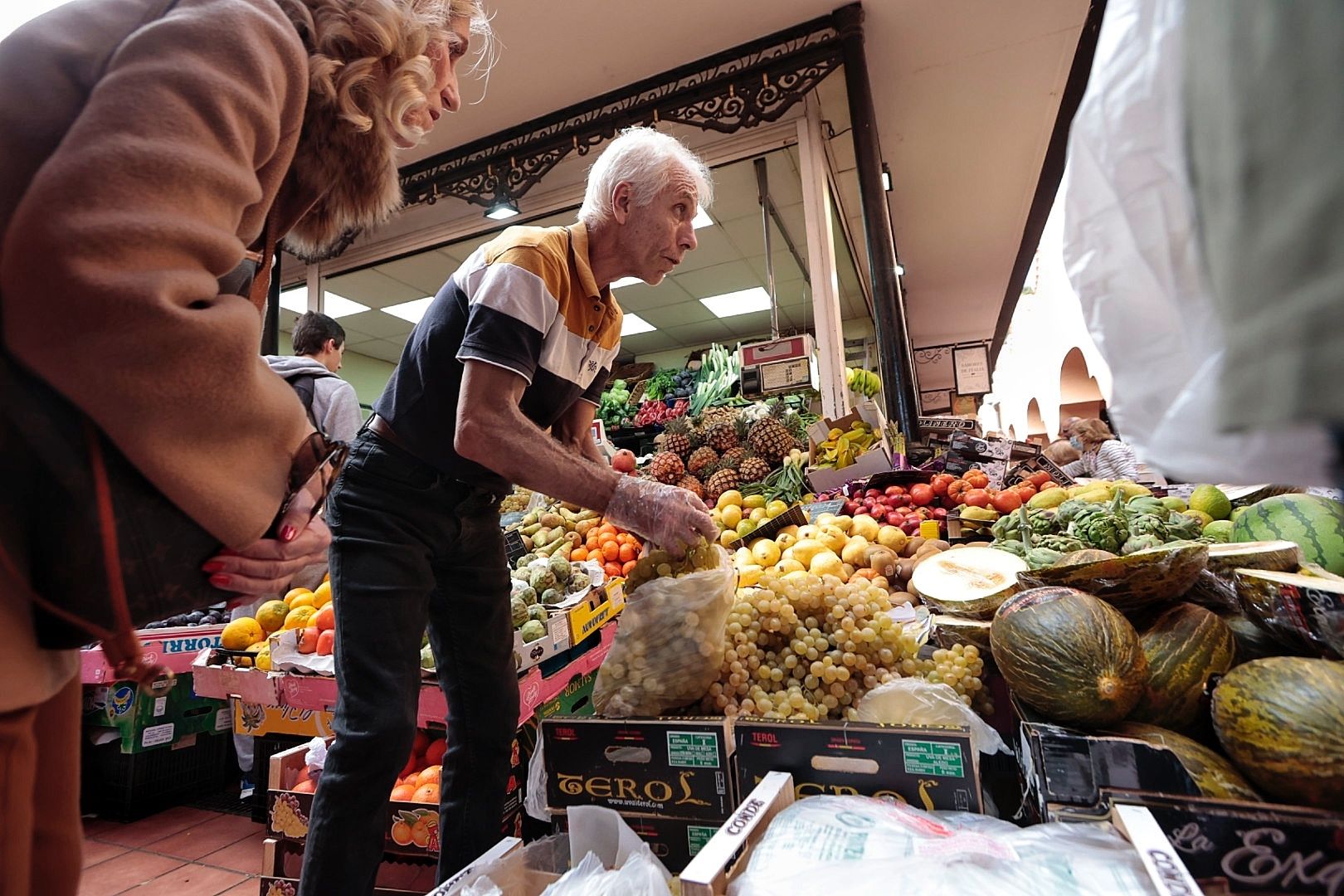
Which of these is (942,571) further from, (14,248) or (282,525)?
(14,248)

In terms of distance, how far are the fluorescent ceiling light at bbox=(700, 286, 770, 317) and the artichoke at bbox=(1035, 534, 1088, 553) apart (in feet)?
23.5

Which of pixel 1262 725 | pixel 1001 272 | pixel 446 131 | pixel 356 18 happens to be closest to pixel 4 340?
pixel 356 18

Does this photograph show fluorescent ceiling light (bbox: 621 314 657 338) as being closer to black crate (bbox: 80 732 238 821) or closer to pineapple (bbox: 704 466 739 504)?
pineapple (bbox: 704 466 739 504)

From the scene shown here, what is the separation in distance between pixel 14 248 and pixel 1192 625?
1.66 m

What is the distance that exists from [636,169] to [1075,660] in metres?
1.42

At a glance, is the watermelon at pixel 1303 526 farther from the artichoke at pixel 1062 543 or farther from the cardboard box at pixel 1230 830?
the cardboard box at pixel 1230 830

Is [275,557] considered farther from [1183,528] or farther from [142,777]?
[142,777]

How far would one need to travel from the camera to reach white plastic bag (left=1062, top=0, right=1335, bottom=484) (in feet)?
1.34

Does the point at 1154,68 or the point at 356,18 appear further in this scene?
the point at 356,18

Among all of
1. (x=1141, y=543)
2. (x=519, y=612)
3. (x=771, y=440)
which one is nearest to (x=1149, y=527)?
(x=1141, y=543)

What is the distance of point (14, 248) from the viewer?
469 mm

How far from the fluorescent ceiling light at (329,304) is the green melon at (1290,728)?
9058mm

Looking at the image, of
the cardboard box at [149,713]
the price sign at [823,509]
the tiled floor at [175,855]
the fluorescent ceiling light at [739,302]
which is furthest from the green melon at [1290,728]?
the fluorescent ceiling light at [739,302]

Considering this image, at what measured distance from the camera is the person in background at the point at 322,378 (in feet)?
5.32
